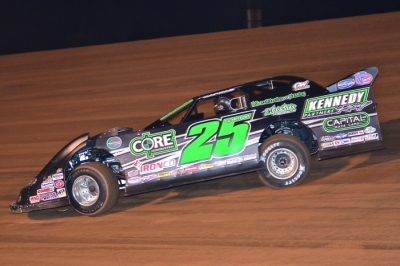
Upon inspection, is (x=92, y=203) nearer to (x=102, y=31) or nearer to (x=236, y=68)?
(x=236, y=68)

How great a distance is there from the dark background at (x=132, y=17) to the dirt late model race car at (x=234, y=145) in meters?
10.4

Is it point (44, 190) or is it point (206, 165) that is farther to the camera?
point (44, 190)

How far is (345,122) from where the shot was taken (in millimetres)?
7473

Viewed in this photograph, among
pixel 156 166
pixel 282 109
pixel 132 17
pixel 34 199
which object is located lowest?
pixel 34 199

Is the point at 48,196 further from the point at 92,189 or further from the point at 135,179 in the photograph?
the point at 135,179

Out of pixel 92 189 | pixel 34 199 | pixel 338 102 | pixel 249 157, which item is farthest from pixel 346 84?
pixel 34 199

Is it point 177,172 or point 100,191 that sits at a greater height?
point 177,172

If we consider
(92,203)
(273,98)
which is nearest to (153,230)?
(92,203)

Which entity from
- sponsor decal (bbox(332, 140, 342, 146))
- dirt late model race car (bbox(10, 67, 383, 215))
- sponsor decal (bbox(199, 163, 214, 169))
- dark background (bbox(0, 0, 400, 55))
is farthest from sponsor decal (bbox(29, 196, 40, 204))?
dark background (bbox(0, 0, 400, 55))

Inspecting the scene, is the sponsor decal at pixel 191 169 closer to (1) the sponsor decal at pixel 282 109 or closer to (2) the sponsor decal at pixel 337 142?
(1) the sponsor decal at pixel 282 109

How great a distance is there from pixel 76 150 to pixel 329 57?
7.70m

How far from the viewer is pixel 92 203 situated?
7.66 metres

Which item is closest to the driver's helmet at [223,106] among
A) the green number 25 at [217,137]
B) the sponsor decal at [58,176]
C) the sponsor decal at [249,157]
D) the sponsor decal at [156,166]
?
the green number 25 at [217,137]

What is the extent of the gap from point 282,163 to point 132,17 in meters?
12.4
